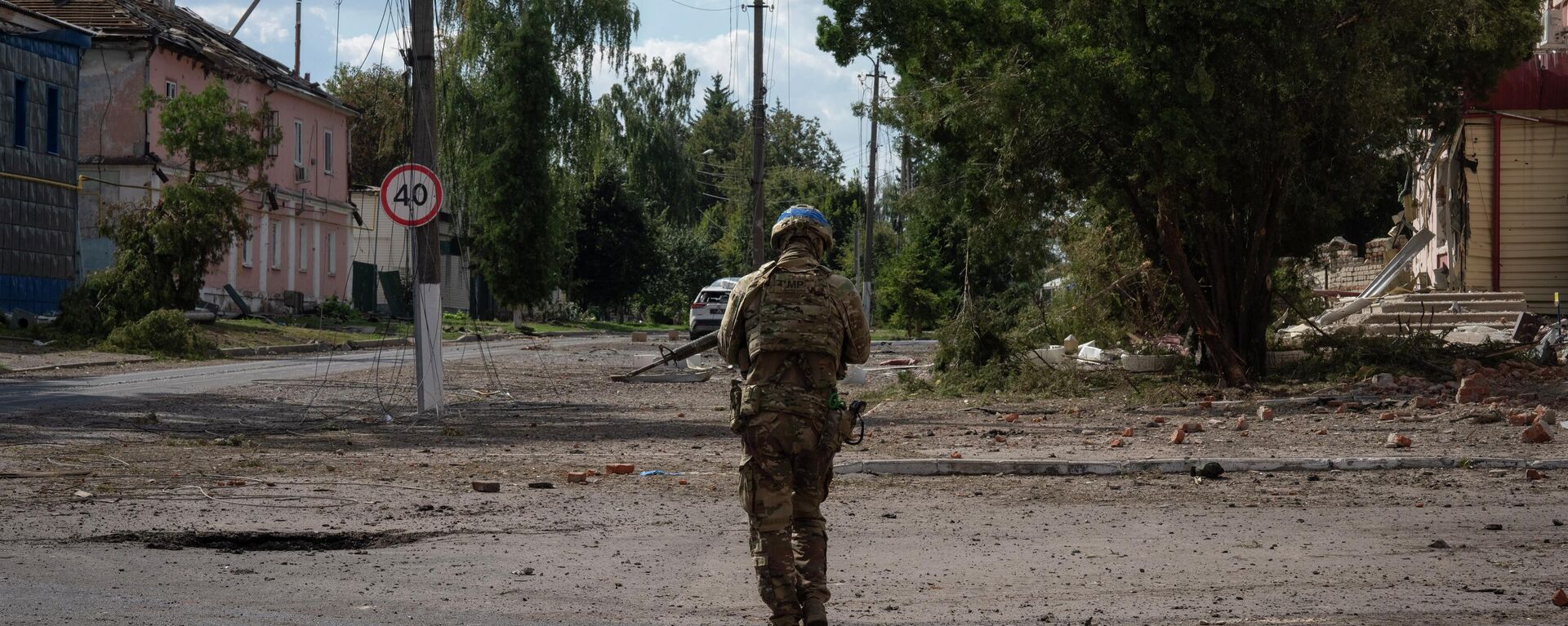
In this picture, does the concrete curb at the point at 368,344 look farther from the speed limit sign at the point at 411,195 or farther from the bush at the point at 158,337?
the speed limit sign at the point at 411,195

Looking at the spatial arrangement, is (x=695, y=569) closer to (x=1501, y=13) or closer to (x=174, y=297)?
(x=1501, y=13)

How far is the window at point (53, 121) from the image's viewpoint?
3228 cm

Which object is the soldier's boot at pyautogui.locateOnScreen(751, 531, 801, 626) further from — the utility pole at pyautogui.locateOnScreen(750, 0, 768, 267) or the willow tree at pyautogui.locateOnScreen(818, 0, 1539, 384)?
the utility pole at pyautogui.locateOnScreen(750, 0, 768, 267)

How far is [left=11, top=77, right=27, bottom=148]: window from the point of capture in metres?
31.2

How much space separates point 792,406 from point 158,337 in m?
24.4

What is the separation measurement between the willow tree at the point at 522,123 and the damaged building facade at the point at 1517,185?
29768 mm

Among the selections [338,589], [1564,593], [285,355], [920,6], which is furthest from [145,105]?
[1564,593]

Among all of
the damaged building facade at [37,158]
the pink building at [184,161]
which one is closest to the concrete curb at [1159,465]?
the damaged building facade at [37,158]

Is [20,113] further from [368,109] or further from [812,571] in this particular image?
[368,109]

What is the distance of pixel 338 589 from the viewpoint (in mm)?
6469

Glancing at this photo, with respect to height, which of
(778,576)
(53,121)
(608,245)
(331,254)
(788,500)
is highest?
(53,121)

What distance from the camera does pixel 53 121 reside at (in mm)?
32375

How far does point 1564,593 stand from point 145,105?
32951 mm

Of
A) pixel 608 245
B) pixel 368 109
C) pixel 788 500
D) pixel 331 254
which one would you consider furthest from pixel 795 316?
pixel 368 109
